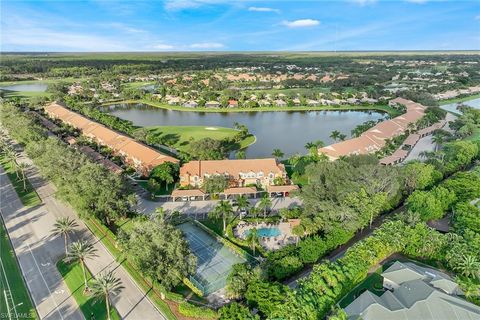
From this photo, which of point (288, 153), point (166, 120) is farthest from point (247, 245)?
point (166, 120)

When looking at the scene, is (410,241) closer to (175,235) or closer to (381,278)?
(381,278)

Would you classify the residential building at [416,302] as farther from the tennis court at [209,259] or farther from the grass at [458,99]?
the grass at [458,99]

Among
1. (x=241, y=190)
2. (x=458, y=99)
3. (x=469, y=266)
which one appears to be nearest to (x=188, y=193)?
(x=241, y=190)

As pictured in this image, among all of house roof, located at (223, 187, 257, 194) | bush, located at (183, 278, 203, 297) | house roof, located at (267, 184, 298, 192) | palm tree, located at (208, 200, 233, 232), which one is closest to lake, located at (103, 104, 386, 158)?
house roof, located at (267, 184, 298, 192)

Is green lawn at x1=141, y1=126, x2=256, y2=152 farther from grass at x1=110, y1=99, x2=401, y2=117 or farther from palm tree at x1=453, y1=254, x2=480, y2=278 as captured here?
palm tree at x1=453, y1=254, x2=480, y2=278

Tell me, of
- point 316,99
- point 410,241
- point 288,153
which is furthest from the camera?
point 316,99

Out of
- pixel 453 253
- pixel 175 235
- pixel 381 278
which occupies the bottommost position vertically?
pixel 381 278

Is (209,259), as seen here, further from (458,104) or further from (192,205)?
(458,104)
